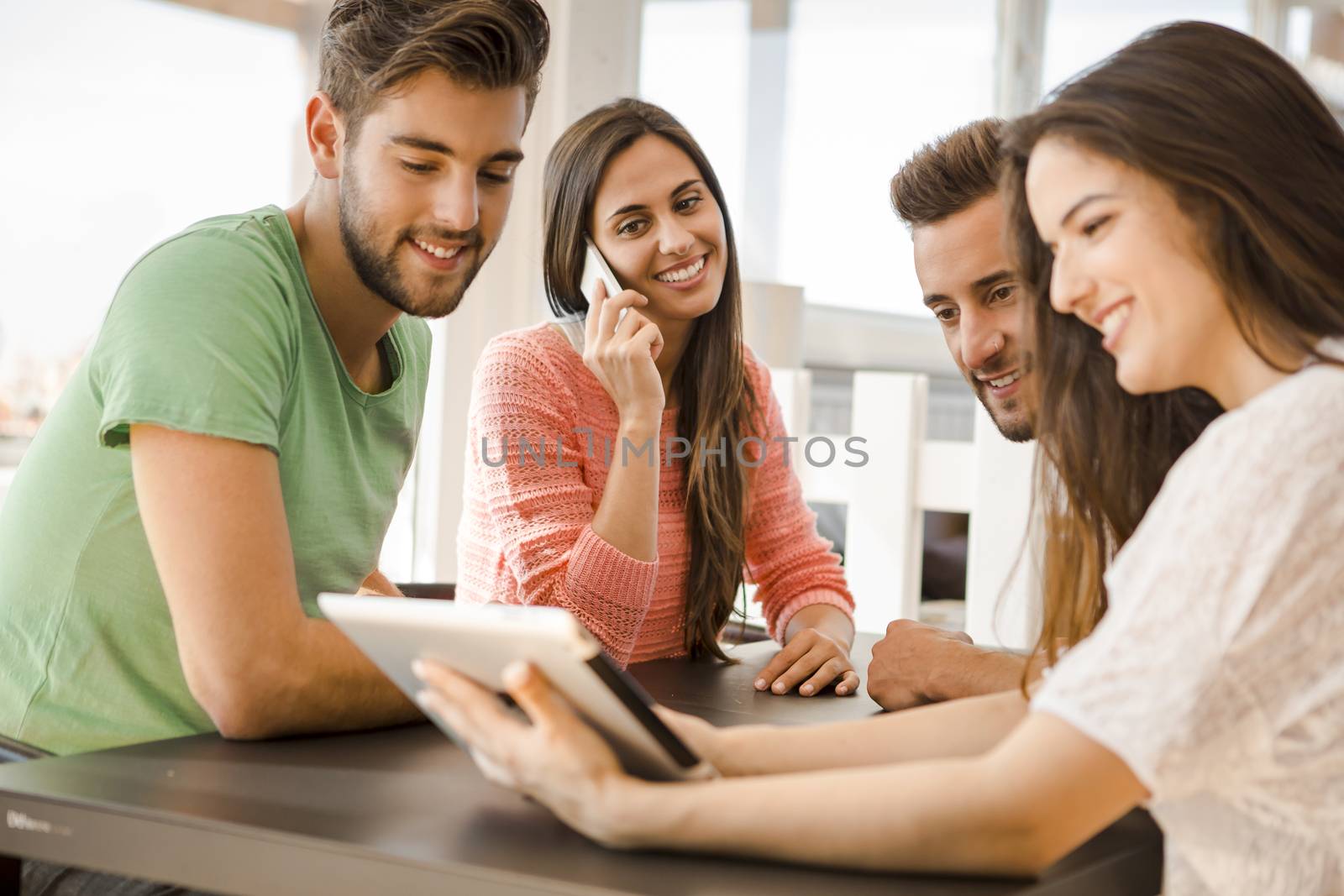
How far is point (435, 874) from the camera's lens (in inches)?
32.5

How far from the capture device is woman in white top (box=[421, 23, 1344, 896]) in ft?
2.70

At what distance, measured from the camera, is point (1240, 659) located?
83 centimetres

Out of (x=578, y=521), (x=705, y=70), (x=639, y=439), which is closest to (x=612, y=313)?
(x=639, y=439)

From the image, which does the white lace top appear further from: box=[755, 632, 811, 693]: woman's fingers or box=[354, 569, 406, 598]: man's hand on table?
box=[354, 569, 406, 598]: man's hand on table


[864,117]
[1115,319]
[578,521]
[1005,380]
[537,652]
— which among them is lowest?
[578,521]

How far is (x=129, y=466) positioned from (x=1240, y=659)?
1.09 meters

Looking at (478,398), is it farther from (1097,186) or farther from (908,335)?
(908,335)

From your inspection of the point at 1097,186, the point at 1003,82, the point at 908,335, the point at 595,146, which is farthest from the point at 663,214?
the point at 908,335

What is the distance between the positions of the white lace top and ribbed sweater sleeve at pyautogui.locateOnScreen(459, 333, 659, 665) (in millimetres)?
1044

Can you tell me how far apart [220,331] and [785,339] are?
210cm

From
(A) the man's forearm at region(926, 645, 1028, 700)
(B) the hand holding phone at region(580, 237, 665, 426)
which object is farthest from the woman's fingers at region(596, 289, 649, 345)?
(A) the man's forearm at region(926, 645, 1028, 700)

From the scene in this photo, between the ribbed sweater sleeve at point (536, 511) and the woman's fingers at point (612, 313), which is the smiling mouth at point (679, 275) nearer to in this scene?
the woman's fingers at point (612, 313)

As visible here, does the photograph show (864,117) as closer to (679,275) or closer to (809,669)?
(679,275)

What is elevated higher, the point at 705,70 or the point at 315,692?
the point at 705,70
